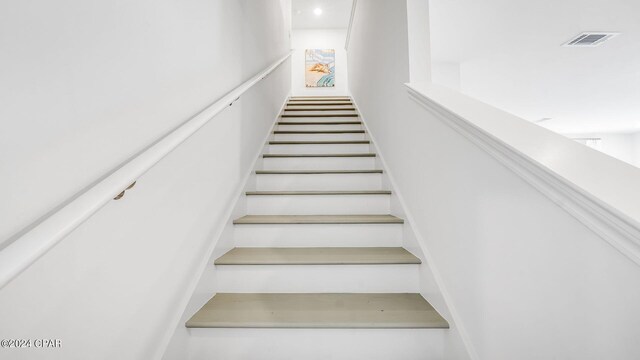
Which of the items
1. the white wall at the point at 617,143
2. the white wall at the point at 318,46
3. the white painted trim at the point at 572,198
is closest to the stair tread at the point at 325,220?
the white painted trim at the point at 572,198

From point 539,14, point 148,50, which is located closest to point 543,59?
point 539,14

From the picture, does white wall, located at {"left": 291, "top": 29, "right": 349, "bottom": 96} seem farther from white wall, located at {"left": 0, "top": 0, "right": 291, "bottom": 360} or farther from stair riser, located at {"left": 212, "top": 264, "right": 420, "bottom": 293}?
stair riser, located at {"left": 212, "top": 264, "right": 420, "bottom": 293}

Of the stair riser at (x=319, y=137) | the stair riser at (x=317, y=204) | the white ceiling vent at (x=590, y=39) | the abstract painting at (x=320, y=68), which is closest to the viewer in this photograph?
the stair riser at (x=317, y=204)

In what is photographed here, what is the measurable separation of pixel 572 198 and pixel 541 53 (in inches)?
176

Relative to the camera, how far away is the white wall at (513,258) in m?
0.54

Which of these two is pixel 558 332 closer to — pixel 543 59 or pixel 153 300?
pixel 153 300

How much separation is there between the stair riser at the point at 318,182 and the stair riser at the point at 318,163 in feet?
0.83

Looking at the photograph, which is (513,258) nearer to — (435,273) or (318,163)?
(435,273)

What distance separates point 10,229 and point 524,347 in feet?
3.67

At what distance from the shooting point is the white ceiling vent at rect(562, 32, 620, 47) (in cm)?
331

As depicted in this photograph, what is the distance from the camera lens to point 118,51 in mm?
747

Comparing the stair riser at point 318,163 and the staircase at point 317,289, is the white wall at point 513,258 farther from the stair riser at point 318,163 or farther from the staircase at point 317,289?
the stair riser at point 318,163

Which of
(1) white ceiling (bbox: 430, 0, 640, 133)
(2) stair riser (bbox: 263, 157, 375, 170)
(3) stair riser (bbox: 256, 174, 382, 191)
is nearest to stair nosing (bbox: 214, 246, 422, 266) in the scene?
(3) stair riser (bbox: 256, 174, 382, 191)

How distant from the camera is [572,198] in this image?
548 millimetres
